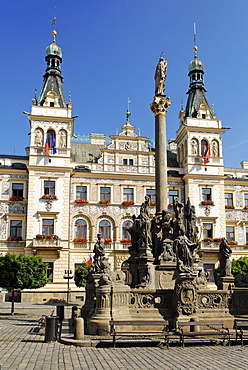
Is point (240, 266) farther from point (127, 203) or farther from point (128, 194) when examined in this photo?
point (128, 194)

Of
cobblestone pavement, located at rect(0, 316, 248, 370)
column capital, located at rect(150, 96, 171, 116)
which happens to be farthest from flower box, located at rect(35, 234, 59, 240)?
cobblestone pavement, located at rect(0, 316, 248, 370)

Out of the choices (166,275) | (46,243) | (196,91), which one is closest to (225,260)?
(166,275)

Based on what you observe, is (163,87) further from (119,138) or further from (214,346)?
(119,138)

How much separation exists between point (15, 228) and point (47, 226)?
294 centimetres

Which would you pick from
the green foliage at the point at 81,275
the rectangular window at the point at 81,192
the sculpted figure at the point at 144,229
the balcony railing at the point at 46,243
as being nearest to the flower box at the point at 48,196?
the rectangular window at the point at 81,192

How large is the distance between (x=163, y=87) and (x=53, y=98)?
A: 21.2m

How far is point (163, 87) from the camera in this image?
21.0 m

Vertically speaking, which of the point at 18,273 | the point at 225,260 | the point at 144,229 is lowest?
the point at 18,273

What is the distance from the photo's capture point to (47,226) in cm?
3669

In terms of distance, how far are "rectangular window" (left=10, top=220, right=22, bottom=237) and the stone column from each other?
831 inches

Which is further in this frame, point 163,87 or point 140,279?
point 163,87

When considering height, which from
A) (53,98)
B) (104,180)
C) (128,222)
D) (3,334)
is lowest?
(3,334)

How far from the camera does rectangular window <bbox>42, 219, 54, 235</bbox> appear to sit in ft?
120

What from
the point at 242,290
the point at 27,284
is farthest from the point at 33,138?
the point at 242,290
